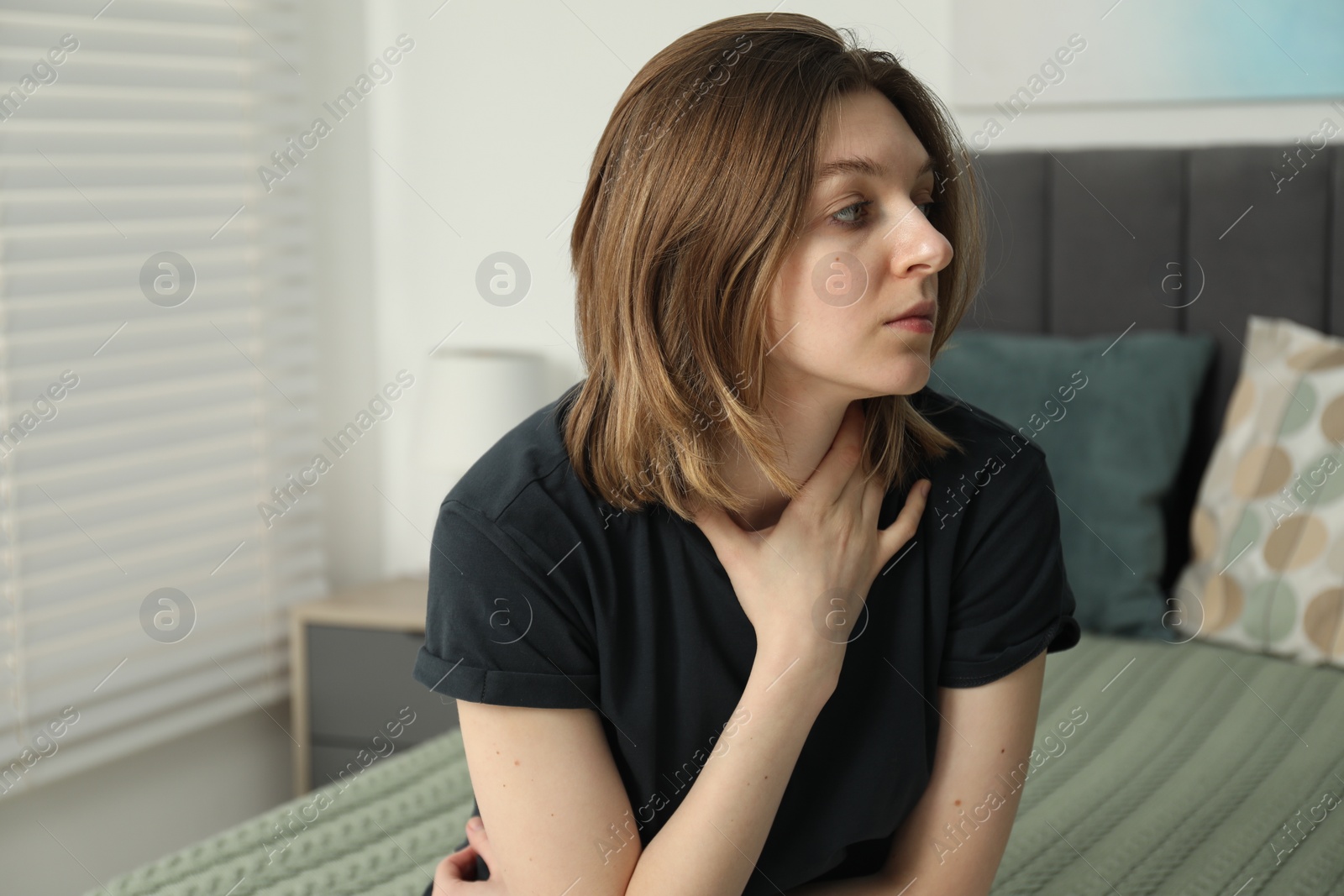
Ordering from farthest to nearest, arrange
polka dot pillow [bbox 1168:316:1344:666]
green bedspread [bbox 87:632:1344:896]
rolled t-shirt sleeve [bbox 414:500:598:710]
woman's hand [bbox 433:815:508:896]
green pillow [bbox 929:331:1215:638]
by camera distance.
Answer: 1. green pillow [bbox 929:331:1215:638]
2. polka dot pillow [bbox 1168:316:1344:666]
3. green bedspread [bbox 87:632:1344:896]
4. woman's hand [bbox 433:815:508:896]
5. rolled t-shirt sleeve [bbox 414:500:598:710]

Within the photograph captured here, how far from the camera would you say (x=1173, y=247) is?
7.47 feet

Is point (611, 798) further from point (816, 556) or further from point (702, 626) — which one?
point (816, 556)

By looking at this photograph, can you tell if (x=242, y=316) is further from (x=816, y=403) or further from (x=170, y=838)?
(x=816, y=403)

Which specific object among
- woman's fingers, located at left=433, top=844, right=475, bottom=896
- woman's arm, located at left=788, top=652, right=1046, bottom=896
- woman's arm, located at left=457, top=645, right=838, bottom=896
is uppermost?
woman's arm, located at left=457, top=645, right=838, bottom=896

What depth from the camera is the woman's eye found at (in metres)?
1.03

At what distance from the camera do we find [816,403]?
113 centimetres

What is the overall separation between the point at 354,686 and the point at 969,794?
1.76 meters

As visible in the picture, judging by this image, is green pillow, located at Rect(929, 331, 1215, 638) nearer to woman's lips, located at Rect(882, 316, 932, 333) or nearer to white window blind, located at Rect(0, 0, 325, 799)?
woman's lips, located at Rect(882, 316, 932, 333)

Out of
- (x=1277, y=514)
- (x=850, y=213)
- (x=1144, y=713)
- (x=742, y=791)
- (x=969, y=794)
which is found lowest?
(x=1144, y=713)

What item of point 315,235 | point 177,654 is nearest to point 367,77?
point 315,235

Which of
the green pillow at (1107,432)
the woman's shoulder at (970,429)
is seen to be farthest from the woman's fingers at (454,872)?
the green pillow at (1107,432)

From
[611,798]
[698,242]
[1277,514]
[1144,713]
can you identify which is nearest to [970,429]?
[698,242]

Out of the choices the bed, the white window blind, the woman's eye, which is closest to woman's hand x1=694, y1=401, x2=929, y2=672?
the woman's eye

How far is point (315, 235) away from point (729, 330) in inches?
82.0
